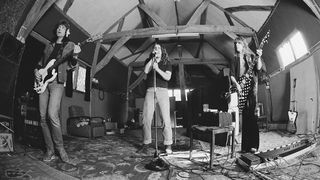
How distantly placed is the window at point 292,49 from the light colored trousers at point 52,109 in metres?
4.81

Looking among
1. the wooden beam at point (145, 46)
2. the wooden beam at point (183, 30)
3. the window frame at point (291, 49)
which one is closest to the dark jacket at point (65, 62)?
the wooden beam at point (183, 30)

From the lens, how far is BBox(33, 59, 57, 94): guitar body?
217 cm

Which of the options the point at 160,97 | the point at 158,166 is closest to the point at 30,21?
the point at 160,97

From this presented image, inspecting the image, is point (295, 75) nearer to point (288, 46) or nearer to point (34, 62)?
point (288, 46)

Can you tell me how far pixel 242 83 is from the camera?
2.65m

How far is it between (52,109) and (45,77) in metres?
0.38

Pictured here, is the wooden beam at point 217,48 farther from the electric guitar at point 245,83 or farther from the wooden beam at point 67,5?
the electric guitar at point 245,83

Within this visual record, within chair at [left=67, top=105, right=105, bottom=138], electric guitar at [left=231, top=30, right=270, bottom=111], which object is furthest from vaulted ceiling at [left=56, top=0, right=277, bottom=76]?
electric guitar at [left=231, top=30, right=270, bottom=111]

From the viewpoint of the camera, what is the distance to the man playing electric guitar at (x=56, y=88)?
212 centimetres

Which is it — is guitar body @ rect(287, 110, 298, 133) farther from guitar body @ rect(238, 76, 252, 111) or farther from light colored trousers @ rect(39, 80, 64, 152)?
light colored trousers @ rect(39, 80, 64, 152)

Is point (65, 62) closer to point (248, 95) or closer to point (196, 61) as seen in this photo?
point (248, 95)

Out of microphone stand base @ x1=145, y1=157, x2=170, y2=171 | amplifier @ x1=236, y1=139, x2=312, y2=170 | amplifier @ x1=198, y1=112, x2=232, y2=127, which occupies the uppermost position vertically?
amplifier @ x1=198, y1=112, x2=232, y2=127

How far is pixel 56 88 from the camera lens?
216 centimetres

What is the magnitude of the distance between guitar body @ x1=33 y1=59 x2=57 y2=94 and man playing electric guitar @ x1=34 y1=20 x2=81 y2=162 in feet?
0.04
